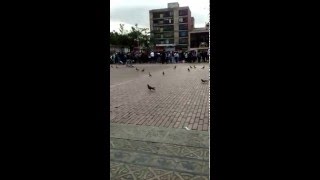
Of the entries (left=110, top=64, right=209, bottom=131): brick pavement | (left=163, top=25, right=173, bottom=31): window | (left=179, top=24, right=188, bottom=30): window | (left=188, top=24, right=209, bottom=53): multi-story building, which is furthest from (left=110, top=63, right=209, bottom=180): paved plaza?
(left=163, top=25, right=173, bottom=31): window

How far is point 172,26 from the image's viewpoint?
8562 centimetres

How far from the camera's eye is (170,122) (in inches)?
206

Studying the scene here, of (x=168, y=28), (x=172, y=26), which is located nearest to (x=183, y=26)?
(x=172, y=26)

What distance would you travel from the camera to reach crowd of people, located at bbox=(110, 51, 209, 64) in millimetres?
32281

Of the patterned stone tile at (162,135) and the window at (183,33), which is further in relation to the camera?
the window at (183,33)

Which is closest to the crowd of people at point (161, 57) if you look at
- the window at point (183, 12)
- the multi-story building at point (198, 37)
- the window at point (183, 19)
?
the multi-story building at point (198, 37)

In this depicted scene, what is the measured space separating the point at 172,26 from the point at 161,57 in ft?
182

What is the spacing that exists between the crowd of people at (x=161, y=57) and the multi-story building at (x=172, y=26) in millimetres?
47779

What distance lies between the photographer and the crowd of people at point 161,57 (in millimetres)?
32281

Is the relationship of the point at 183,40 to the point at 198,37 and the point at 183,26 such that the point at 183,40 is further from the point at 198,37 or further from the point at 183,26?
the point at 198,37

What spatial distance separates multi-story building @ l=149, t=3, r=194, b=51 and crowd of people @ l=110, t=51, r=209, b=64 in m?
47.8

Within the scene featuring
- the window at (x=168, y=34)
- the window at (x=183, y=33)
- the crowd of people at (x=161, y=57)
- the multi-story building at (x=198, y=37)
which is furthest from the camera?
the window at (x=168, y=34)

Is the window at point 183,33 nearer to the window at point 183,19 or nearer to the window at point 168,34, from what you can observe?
the window at point 168,34
